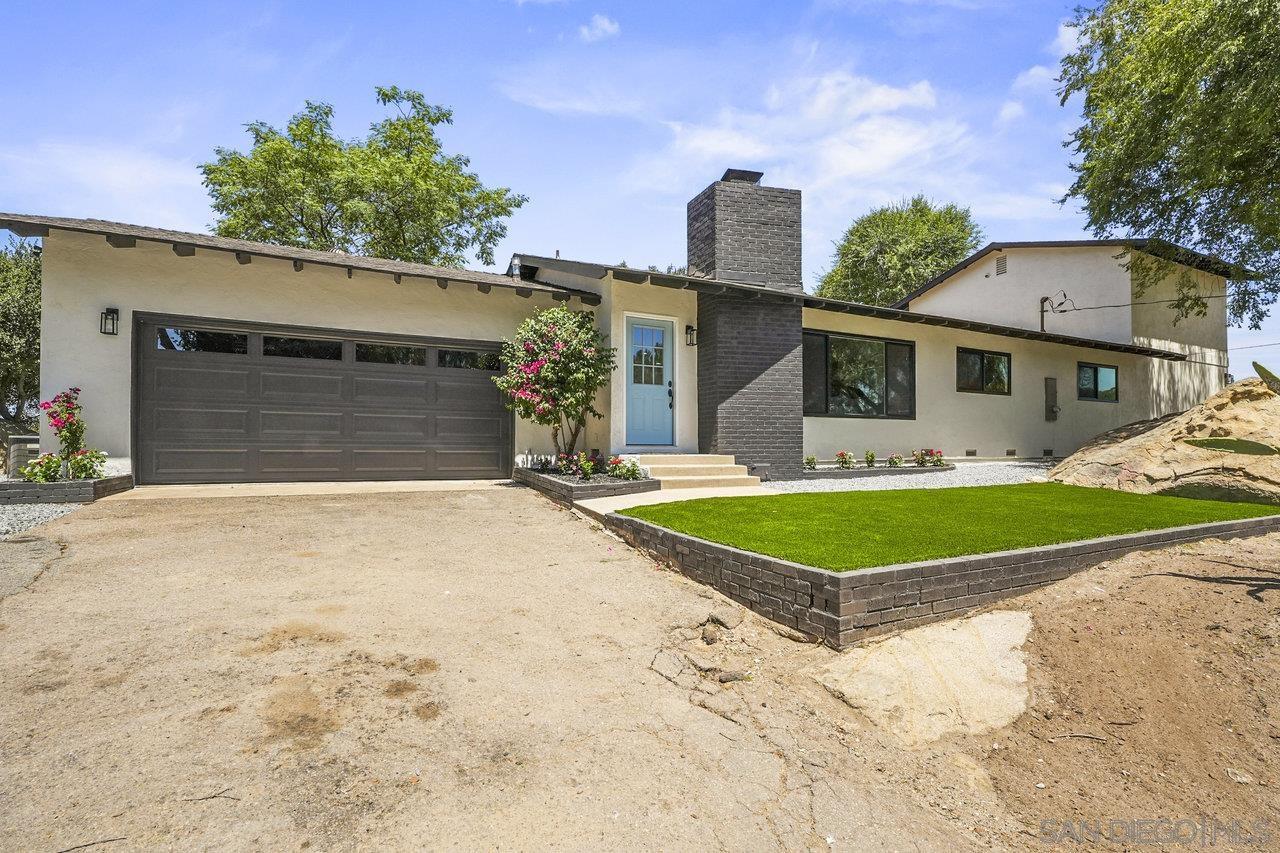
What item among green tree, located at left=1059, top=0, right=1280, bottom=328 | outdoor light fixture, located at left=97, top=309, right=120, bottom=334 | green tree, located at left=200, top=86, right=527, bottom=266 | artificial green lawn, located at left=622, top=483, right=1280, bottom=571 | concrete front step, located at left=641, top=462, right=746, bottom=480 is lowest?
artificial green lawn, located at left=622, top=483, right=1280, bottom=571

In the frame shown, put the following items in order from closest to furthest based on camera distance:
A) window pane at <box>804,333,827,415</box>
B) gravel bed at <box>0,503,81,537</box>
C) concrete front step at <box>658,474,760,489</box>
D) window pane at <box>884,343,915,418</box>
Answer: gravel bed at <box>0,503,81,537</box>
concrete front step at <box>658,474,760,489</box>
window pane at <box>804,333,827,415</box>
window pane at <box>884,343,915,418</box>

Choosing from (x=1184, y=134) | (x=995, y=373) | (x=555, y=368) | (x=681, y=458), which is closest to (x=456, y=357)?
(x=555, y=368)

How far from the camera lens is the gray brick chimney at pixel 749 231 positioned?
1012 cm

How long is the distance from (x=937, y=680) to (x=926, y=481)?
24.2 ft

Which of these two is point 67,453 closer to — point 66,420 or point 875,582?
point 66,420

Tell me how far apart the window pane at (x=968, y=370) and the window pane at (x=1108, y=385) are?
478cm

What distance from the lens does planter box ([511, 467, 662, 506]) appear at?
7.51 metres

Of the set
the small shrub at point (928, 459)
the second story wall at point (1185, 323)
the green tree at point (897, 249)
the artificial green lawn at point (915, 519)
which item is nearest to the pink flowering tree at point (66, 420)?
the artificial green lawn at point (915, 519)

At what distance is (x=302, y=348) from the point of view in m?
8.77

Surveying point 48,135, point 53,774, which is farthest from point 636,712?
point 48,135

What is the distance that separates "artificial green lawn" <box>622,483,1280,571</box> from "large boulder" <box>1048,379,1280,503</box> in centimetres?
41

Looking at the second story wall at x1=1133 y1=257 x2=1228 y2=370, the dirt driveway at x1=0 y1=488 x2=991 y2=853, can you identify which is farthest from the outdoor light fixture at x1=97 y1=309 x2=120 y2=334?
the second story wall at x1=1133 y1=257 x2=1228 y2=370

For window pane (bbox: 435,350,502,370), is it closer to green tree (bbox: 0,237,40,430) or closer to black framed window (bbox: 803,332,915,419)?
black framed window (bbox: 803,332,915,419)

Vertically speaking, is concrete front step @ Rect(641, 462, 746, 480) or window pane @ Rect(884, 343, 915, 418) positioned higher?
window pane @ Rect(884, 343, 915, 418)
